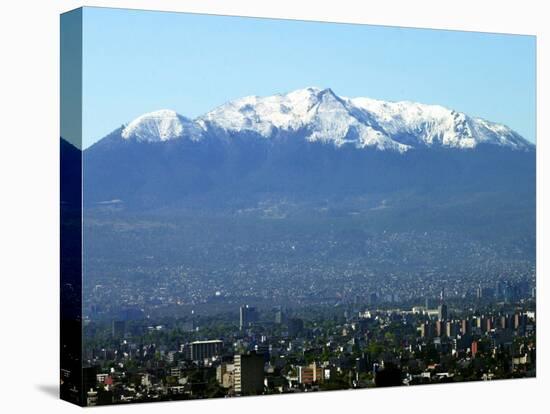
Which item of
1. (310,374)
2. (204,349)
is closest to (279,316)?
(310,374)

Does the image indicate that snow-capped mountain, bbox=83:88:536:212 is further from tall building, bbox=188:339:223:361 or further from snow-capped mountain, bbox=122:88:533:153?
tall building, bbox=188:339:223:361

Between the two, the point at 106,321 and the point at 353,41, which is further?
the point at 353,41

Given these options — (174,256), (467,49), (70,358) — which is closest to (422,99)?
(467,49)

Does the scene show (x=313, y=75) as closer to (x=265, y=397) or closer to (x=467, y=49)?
(x=467, y=49)

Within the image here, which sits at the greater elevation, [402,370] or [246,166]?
[246,166]

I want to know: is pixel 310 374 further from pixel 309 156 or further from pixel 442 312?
pixel 309 156

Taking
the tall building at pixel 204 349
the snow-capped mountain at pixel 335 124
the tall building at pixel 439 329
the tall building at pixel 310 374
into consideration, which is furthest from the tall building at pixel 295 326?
the snow-capped mountain at pixel 335 124
